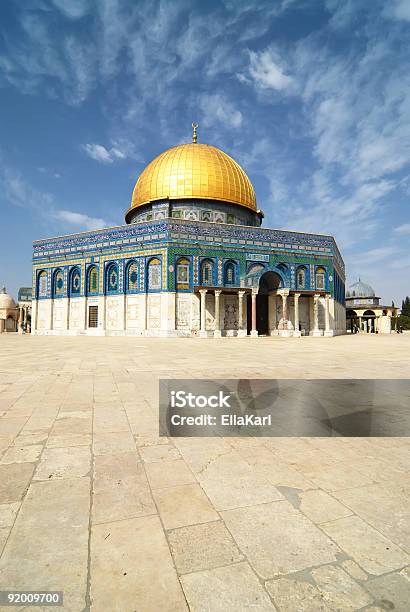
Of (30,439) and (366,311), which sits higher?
(366,311)

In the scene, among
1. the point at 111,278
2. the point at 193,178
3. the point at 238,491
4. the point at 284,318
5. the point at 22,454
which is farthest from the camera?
the point at 193,178

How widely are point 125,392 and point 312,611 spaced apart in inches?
181

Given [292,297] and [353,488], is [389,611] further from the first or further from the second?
[292,297]

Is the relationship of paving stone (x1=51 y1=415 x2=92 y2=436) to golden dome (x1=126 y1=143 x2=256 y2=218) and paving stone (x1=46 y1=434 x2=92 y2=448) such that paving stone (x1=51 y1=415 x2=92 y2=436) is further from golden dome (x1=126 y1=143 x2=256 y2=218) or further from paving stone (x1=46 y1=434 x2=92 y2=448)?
golden dome (x1=126 y1=143 x2=256 y2=218)

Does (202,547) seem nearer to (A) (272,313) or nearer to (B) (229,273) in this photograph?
(B) (229,273)

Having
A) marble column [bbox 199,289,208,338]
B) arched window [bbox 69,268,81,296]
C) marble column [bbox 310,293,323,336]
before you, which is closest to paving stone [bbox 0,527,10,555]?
marble column [bbox 199,289,208,338]

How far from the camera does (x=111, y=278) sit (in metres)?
29.7

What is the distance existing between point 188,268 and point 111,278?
22.9 feet

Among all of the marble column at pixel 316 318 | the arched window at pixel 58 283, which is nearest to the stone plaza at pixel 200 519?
the marble column at pixel 316 318

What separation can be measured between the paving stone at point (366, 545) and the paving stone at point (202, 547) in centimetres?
60

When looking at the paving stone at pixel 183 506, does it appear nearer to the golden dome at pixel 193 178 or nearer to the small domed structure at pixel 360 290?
the golden dome at pixel 193 178

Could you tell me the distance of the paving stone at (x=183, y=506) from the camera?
2.17 m

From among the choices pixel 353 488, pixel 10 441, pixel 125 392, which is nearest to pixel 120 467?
pixel 10 441

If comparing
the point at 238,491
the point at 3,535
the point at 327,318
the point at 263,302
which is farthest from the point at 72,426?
the point at 327,318
